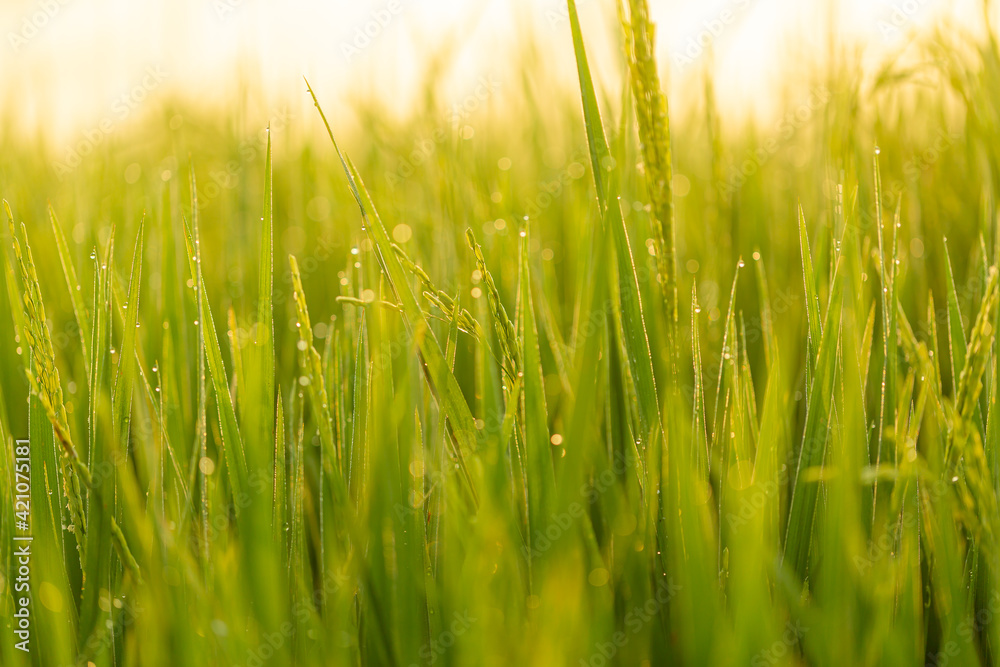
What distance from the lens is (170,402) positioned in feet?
2.44

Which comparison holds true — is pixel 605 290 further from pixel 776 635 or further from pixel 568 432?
pixel 776 635

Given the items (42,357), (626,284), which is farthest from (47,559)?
(626,284)

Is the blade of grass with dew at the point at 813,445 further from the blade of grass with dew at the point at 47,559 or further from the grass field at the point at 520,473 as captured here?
the blade of grass with dew at the point at 47,559

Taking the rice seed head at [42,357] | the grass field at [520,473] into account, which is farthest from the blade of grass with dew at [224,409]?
the rice seed head at [42,357]

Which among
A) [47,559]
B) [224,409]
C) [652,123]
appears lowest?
[47,559]

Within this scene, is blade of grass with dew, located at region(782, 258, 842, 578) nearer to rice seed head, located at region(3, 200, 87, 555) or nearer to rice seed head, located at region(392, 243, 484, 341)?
rice seed head, located at region(392, 243, 484, 341)

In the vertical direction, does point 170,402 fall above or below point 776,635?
above

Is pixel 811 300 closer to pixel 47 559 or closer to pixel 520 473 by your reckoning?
pixel 520 473

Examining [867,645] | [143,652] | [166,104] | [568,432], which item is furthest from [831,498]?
[166,104]

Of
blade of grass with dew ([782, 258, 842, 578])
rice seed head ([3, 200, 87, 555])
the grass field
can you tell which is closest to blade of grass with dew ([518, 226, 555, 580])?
the grass field

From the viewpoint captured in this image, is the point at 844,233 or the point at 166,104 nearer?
the point at 844,233

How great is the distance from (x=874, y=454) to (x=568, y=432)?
0.43 meters

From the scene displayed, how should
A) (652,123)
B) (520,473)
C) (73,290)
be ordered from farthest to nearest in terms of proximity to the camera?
(73,290), (520,473), (652,123)

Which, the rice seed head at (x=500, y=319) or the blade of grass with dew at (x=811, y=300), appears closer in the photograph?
the rice seed head at (x=500, y=319)
